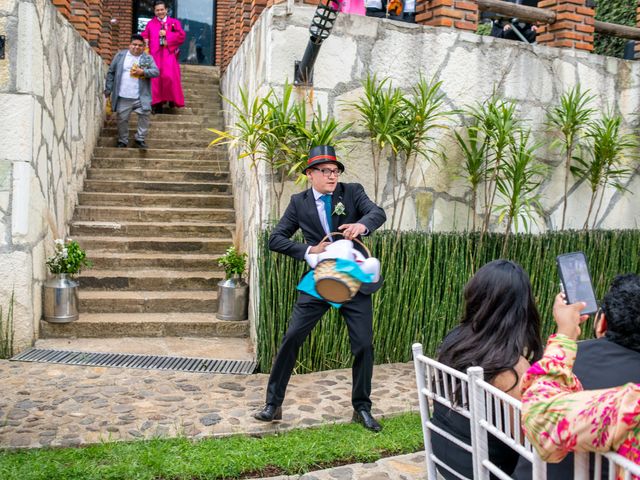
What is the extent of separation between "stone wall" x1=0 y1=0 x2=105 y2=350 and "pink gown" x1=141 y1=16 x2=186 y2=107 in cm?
315

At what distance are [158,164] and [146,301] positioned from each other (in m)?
2.57

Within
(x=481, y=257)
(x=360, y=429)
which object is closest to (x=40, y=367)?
(x=360, y=429)

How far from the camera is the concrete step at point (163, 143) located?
8.59 m

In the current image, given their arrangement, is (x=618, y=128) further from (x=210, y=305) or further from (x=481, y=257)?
(x=210, y=305)

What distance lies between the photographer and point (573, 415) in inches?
58.4

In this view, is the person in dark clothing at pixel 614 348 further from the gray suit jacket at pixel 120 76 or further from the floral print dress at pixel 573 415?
the gray suit jacket at pixel 120 76

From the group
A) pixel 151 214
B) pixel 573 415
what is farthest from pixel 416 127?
pixel 573 415

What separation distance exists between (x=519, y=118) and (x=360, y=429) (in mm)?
3503

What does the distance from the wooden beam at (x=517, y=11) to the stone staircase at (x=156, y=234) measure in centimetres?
340

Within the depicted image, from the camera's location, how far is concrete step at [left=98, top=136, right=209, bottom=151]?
28.2ft

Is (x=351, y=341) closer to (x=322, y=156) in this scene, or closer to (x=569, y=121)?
(x=322, y=156)

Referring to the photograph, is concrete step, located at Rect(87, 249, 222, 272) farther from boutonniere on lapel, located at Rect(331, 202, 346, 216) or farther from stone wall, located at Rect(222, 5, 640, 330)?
boutonniere on lapel, located at Rect(331, 202, 346, 216)

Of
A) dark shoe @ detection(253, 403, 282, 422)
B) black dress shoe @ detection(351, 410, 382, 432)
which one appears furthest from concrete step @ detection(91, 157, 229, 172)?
black dress shoe @ detection(351, 410, 382, 432)

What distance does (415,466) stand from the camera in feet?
11.7
